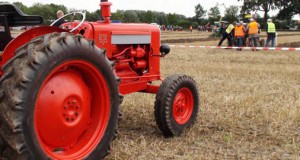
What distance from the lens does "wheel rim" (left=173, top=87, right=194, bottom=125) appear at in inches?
178

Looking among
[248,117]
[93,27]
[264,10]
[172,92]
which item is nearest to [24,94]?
[93,27]

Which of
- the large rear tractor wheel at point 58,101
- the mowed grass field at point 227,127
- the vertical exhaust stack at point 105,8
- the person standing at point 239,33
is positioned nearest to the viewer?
the large rear tractor wheel at point 58,101

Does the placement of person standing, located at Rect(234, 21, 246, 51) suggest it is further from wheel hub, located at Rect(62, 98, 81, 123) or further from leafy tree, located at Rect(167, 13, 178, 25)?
leafy tree, located at Rect(167, 13, 178, 25)

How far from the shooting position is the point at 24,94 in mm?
2479

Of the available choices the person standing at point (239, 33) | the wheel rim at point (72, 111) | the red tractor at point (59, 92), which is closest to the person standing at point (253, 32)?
the person standing at point (239, 33)

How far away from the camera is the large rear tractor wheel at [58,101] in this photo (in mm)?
2486

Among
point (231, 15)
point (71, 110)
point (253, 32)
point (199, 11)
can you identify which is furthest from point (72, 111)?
point (199, 11)

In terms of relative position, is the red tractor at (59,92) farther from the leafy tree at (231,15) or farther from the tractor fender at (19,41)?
the leafy tree at (231,15)

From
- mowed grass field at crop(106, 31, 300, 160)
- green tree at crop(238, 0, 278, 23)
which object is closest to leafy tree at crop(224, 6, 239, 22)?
green tree at crop(238, 0, 278, 23)

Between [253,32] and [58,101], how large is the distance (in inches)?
609

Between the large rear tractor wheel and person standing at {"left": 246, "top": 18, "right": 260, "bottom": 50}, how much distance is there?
49.2 feet

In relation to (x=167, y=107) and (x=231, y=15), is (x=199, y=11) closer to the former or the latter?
(x=231, y=15)

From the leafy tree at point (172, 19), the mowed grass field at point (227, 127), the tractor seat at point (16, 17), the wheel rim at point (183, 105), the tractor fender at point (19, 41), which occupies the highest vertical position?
the tractor seat at point (16, 17)

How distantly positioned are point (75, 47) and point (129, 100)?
3.34m
